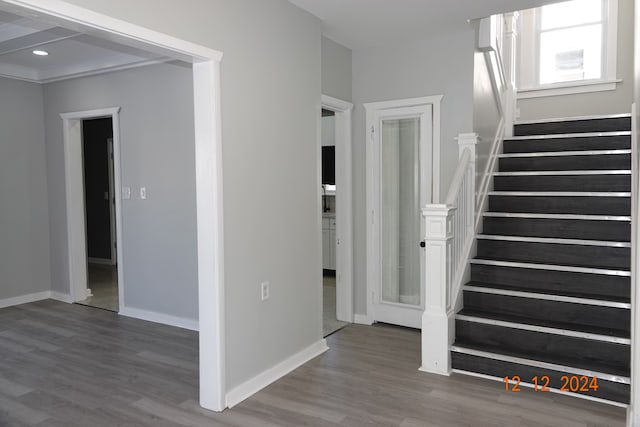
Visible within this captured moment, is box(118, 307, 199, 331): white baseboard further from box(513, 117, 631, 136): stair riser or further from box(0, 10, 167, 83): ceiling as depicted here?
box(513, 117, 631, 136): stair riser

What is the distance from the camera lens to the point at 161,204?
459 cm

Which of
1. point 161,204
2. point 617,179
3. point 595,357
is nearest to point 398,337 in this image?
point 595,357

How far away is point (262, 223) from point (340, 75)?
192 centimetres

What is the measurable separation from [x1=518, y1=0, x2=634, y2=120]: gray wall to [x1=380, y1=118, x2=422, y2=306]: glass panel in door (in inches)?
109

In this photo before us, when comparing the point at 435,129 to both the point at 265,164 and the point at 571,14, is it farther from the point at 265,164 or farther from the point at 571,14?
the point at 571,14

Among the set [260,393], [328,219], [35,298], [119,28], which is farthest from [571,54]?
[35,298]

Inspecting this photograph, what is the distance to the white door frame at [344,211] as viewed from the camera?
4.58m

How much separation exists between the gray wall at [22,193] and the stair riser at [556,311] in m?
4.82

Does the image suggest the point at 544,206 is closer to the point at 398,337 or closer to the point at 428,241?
the point at 428,241

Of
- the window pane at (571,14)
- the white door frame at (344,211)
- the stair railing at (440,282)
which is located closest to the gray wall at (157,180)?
the white door frame at (344,211)

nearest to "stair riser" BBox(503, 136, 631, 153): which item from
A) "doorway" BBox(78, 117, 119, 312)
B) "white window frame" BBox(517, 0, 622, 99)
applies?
"white window frame" BBox(517, 0, 622, 99)

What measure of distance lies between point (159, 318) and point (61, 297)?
167 centimetres

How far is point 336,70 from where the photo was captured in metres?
4.36

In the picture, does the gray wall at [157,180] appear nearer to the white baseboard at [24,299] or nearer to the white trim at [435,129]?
the white baseboard at [24,299]
